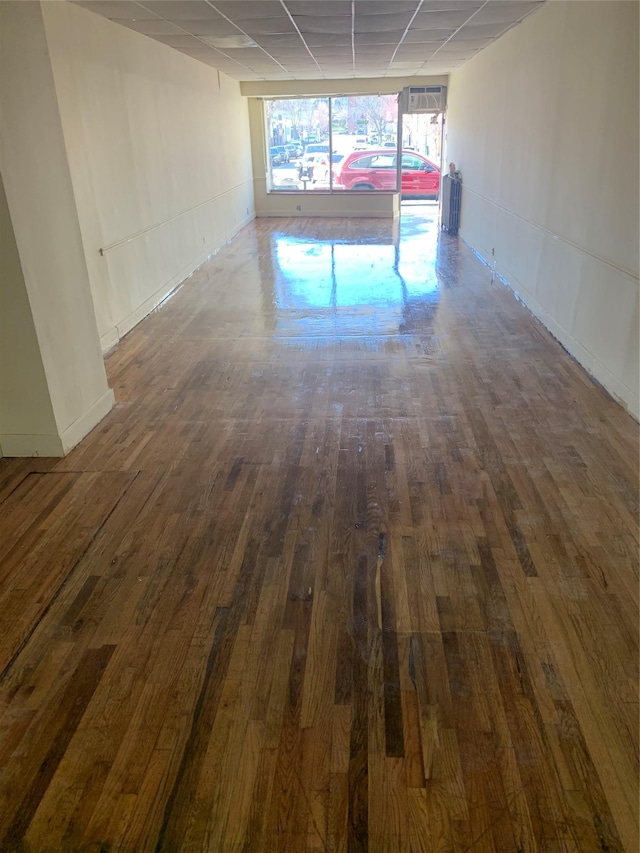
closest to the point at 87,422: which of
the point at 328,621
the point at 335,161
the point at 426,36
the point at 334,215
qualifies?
the point at 328,621

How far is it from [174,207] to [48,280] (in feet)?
15.8

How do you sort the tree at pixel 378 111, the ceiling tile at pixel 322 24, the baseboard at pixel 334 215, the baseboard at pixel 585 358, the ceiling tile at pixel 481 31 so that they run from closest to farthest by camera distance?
1. the baseboard at pixel 585 358
2. the ceiling tile at pixel 322 24
3. the ceiling tile at pixel 481 31
4. the tree at pixel 378 111
5. the baseboard at pixel 334 215

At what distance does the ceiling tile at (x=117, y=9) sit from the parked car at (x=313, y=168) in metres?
8.14

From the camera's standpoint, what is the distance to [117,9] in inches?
197

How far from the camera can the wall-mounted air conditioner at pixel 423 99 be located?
11188 millimetres

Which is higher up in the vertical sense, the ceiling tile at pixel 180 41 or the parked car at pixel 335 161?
the ceiling tile at pixel 180 41

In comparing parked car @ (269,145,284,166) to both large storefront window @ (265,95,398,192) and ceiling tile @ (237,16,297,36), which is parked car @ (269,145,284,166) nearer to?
large storefront window @ (265,95,398,192)

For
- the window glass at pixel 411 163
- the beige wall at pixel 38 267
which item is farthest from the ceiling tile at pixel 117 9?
the window glass at pixel 411 163

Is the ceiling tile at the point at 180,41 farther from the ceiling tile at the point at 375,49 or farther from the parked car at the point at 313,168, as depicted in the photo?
the parked car at the point at 313,168

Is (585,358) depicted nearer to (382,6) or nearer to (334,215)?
(382,6)

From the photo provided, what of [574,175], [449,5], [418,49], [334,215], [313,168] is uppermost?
[418,49]

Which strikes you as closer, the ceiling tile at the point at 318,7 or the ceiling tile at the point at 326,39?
the ceiling tile at the point at 318,7

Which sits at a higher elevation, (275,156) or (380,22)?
(380,22)

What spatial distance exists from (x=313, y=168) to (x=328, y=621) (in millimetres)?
12759
